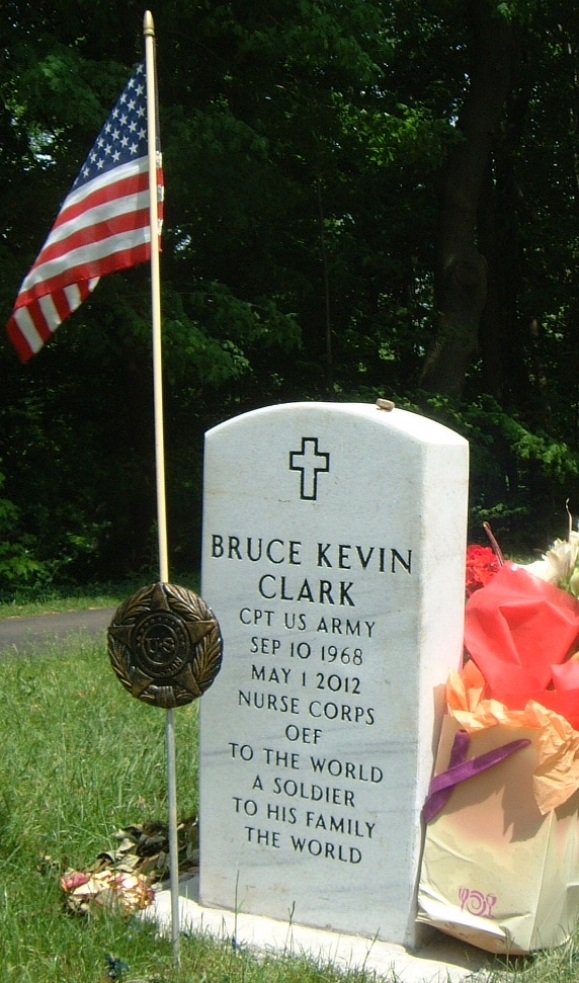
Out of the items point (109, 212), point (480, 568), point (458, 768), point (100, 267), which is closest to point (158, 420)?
point (100, 267)

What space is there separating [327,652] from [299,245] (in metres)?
14.4

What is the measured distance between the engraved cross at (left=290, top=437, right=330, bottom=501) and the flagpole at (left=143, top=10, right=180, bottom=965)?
0.43m

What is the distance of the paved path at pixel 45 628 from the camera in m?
9.19

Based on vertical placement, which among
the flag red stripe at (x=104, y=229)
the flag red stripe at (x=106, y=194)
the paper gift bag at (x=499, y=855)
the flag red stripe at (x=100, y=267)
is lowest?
the paper gift bag at (x=499, y=855)

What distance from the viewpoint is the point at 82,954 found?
3.59m

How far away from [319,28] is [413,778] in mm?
10958

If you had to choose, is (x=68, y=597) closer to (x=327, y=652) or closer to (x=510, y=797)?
(x=327, y=652)

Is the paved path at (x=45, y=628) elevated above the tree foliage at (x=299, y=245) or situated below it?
below

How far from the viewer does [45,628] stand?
33.8ft

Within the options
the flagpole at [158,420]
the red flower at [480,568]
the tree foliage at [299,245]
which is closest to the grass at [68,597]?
the tree foliage at [299,245]

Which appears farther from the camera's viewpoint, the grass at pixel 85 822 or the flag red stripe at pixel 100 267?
the flag red stripe at pixel 100 267

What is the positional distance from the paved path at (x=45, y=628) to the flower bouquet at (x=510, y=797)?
521 cm

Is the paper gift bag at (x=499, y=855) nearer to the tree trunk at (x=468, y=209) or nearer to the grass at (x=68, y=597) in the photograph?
the grass at (x=68, y=597)

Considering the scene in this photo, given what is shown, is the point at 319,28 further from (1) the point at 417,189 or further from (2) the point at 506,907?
(2) the point at 506,907
